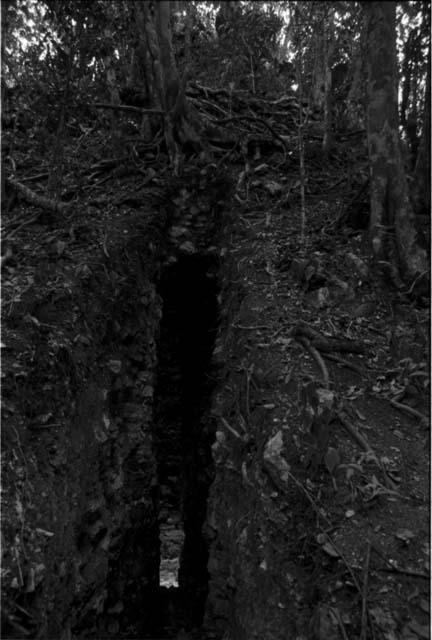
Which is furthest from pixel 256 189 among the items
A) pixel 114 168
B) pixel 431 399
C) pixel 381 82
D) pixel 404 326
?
pixel 431 399

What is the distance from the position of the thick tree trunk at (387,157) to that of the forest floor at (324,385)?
36 cm

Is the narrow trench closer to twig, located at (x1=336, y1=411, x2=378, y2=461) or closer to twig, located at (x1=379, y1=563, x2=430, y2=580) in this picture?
twig, located at (x1=336, y1=411, x2=378, y2=461)

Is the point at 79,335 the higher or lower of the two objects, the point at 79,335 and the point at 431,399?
the higher

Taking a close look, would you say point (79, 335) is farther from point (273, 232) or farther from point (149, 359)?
point (273, 232)

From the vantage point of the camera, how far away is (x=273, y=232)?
21.5ft

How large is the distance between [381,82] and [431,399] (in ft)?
10.2

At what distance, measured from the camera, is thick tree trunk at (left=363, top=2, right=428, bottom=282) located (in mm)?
4766

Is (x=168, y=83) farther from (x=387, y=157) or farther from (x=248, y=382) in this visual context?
(x=248, y=382)

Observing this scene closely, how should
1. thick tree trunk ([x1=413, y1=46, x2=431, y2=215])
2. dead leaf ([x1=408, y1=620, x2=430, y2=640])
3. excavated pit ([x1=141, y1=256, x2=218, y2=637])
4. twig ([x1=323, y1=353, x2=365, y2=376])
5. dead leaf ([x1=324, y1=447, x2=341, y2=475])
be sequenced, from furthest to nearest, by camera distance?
excavated pit ([x1=141, y1=256, x2=218, y2=637]) < thick tree trunk ([x1=413, y1=46, x2=431, y2=215]) < twig ([x1=323, y1=353, x2=365, y2=376]) < dead leaf ([x1=324, y1=447, x2=341, y2=475]) < dead leaf ([x1=408, y1=620, x2=430, y2=640])

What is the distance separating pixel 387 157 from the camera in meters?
4.91

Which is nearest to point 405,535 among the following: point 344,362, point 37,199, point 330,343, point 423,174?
point 344,362

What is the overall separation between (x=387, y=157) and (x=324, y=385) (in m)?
2.43

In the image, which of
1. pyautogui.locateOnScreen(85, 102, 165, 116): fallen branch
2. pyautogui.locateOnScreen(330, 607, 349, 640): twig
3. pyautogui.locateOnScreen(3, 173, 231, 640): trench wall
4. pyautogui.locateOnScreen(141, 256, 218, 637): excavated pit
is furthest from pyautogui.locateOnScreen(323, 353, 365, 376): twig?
pyautogui.locateOnScreen(85, 102, 165, 116): fallen branch

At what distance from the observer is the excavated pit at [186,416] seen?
6.54 metres
